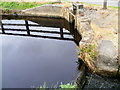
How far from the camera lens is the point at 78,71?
9.62 metres

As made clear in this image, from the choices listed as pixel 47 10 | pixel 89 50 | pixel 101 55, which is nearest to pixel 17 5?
pixel 47 10

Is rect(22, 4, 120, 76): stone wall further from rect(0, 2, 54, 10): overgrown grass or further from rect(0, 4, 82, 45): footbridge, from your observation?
rect(0, 2, 54, 10): overgrown grass

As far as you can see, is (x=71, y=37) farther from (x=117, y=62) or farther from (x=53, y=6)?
(x=117, y=62)

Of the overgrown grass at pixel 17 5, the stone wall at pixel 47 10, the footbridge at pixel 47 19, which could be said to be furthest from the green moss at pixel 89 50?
the overgrown grass at pixel 17 5

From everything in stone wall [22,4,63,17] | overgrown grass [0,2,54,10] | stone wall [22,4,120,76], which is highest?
overgrown grass [0,2,54,10]

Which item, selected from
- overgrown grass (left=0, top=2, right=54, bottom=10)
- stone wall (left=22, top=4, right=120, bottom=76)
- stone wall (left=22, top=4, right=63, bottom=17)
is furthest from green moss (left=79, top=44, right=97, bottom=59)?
overgrown grass (left=0, top=2, right=54, bottom=10)

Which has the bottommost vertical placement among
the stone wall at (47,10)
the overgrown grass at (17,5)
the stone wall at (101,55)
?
the stone wall at (101,55)

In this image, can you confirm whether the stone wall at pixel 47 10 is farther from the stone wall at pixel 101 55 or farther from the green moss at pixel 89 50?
the green moss at pixel 89 50

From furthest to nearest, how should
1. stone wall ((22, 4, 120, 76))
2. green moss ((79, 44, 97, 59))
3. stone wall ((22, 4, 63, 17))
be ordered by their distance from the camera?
stone wall ((22, 4, 63, 17)) < green moss ((79, 44, 97, 59)) < stone wall ((22, 4, 120, 76))

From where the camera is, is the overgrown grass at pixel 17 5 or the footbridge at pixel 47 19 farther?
the overgrown grass at pixel 17 5

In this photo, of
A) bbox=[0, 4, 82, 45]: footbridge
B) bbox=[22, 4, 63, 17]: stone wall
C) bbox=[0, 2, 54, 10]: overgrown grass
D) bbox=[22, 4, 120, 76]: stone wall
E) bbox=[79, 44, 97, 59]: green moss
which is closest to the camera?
bbox=[22, 4, 120, 76]: stone wall

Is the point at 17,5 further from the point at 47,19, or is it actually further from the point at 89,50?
the point at 89,50

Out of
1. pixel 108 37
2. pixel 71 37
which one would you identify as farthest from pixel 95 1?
pixel 108 37

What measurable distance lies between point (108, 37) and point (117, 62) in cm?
218
